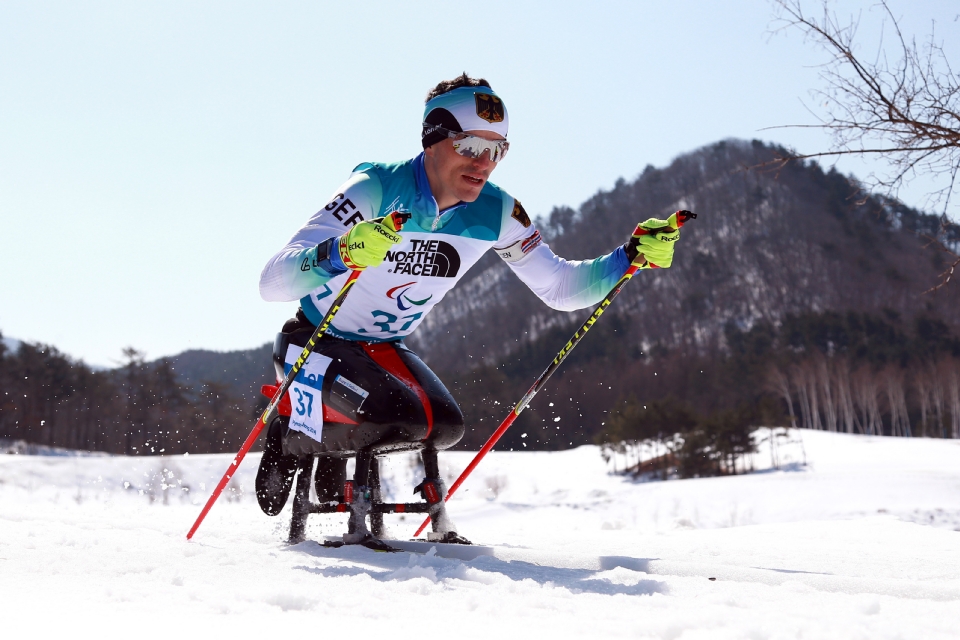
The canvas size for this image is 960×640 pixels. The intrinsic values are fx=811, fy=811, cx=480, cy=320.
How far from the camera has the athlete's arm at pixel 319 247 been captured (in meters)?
3.55

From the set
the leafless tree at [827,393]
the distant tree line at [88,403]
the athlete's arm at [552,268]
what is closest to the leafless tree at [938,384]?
the leafless tree at [827,393]

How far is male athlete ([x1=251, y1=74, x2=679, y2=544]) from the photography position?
3811 mm

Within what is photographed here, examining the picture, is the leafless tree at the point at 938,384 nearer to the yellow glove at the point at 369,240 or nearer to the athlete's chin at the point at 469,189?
the athlete's chin at the point at 469,189

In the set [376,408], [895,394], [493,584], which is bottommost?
[493,584]

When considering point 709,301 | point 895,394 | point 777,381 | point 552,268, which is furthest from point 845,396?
point 709,301

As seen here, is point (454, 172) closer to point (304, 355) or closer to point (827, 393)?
point (304, 355)

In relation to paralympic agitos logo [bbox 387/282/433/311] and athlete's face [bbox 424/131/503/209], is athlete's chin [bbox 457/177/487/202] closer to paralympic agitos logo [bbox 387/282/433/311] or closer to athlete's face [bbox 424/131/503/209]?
athlete's face [bbox 424/131/503/209]

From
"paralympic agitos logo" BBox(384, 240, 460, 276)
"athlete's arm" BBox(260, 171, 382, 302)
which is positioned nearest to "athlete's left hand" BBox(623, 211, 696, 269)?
"paralympic agitos logo" BBox(384, 240, 460, 276)

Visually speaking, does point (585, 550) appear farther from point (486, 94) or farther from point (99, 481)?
point (99, 481)

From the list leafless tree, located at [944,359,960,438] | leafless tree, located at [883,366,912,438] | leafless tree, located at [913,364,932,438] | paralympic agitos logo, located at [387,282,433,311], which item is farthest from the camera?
leafless tree, located at [913,364,932,438]

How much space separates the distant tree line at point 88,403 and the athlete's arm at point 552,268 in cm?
3780

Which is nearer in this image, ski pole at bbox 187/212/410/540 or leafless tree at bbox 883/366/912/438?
ski pole at bbox 187/212/410/540

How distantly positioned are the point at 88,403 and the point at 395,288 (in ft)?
166

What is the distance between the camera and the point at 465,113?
4.16 m
